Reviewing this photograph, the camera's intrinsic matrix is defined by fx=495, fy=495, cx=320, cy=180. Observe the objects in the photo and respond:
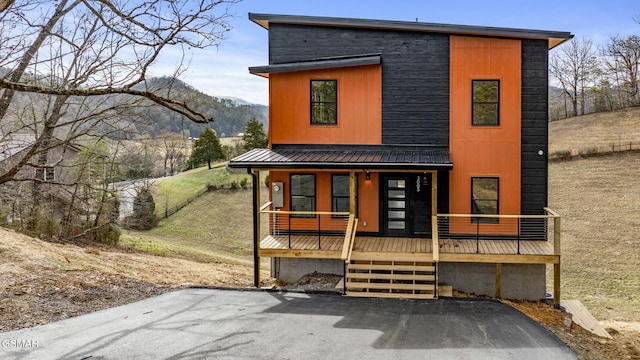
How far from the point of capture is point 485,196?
13383 millimetres

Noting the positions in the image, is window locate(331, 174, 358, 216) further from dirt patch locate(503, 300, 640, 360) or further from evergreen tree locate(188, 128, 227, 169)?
evergreen tree locate(188, 128, 227, 169)

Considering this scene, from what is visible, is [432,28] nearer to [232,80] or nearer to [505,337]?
[505,337]

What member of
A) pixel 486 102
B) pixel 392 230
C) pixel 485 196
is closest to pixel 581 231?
pixel 485 196

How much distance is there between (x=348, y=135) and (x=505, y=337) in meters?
7.42

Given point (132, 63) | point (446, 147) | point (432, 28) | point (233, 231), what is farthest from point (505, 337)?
point (233, 231)

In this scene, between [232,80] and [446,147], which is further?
[232,80]

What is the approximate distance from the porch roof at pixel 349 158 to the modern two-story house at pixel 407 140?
0.04m

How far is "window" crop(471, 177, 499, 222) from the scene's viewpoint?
43.8 feet

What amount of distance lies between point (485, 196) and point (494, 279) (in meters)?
2.26

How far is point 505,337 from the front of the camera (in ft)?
26.6

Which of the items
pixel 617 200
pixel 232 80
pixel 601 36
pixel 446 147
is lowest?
pixel 617 200

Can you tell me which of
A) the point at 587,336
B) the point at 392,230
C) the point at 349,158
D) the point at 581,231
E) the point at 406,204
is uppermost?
the point at 349,158

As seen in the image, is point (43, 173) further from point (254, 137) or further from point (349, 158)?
point (254, 137)

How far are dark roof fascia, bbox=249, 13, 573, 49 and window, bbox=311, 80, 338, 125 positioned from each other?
65.3 inches
